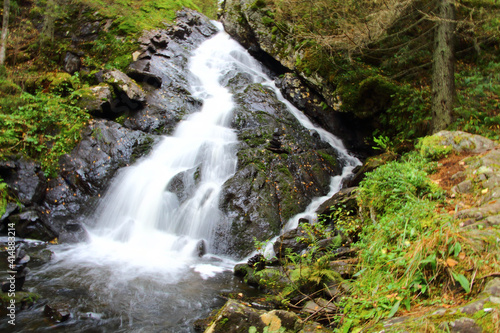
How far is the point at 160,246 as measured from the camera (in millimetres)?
7469

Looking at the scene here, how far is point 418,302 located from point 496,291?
58cm

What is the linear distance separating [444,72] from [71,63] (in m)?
14.8

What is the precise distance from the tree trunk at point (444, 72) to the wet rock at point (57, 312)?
8882mm

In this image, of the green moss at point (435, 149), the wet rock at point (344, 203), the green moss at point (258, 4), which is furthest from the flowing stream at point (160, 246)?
the green moss at point (258, 4)

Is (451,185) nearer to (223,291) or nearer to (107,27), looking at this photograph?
(223,291)

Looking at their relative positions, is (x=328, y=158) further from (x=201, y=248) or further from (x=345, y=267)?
(x=345, y=267)

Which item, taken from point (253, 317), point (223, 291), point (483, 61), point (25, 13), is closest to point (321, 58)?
point (483, 61)

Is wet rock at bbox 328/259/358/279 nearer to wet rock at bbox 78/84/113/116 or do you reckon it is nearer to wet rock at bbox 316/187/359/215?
wet rock at bbox 316/187/359/215

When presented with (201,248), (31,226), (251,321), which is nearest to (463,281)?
(251,321)

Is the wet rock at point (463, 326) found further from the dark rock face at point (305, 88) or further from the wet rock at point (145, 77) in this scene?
the wet rock at point (145, 77)

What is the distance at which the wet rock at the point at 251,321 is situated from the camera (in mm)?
3129

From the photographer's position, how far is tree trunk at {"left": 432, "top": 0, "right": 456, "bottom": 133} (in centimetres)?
755

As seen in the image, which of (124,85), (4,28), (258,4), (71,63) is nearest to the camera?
(124,85)

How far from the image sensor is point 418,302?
2.58 meters
